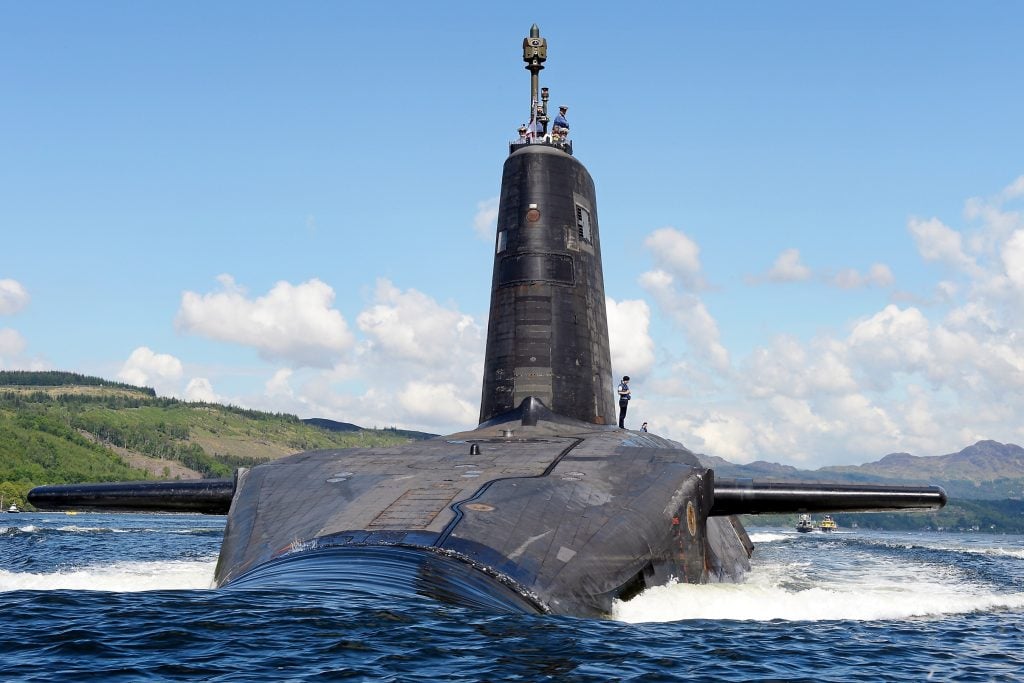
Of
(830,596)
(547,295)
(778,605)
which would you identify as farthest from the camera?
(547,295)

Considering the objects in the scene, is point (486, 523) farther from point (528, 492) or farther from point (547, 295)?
point (547, 295)

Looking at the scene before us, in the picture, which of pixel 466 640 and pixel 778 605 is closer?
pixel 466 640

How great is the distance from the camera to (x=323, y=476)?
19125 mm

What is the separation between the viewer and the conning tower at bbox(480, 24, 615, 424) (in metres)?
26.9

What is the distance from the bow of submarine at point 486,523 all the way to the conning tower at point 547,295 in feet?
13.1

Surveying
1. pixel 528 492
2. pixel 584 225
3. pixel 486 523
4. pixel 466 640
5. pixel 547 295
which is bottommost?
pixel 466 640

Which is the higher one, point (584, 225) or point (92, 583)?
point (584, 225)

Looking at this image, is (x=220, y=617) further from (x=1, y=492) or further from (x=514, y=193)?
(x=1, y=492)

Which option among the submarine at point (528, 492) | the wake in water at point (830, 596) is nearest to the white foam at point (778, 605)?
the wake in water at point (830, 596)

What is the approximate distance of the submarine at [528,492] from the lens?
13398 millimetres

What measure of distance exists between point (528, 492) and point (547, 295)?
1144 cm

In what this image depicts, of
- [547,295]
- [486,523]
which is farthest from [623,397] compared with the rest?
[486,523]

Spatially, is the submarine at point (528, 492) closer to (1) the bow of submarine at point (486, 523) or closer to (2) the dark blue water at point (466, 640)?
(1) the bow of submarine at point (486, 523)

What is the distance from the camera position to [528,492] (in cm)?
1655
